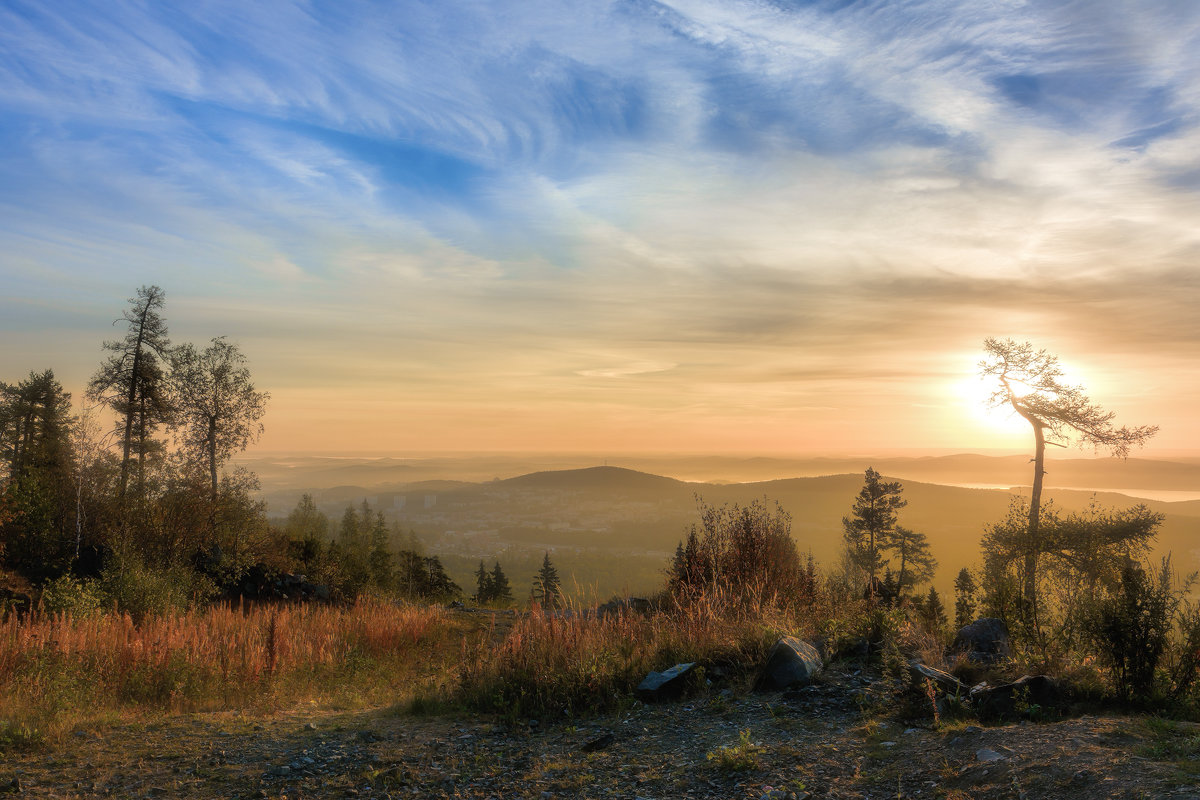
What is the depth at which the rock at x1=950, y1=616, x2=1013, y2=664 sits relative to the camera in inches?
309

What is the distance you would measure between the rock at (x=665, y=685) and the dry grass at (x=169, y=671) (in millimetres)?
3992

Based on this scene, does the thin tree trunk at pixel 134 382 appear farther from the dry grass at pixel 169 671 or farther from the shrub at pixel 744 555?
the shrub at pixel 744 555

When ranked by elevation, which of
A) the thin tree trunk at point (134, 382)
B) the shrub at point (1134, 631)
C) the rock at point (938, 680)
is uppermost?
the thin tree trunk at point (134, 382)

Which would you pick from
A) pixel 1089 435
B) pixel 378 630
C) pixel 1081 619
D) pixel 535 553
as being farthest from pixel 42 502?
pixel 535 553

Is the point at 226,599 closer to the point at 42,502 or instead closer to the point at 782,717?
the point at 42,502

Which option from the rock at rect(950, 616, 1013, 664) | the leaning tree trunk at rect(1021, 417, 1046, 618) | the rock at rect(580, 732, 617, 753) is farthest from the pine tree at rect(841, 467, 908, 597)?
the rock at rect(580, 732, 617, 753)

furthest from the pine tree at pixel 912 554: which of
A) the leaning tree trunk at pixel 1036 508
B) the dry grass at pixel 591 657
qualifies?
the dry grass at pixel 591 657

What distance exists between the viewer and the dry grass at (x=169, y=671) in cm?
748

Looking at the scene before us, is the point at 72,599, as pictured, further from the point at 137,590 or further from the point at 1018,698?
the point at 1018,698

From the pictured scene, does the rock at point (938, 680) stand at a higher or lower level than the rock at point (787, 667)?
higher

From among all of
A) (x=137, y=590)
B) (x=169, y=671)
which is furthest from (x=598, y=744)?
(x=137, y=590)

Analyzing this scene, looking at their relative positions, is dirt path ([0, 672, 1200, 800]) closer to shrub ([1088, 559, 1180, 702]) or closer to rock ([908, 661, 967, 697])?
rock ([908, 661, 967, 697])

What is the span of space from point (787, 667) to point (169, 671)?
26.5 ft

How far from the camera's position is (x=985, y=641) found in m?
8.24
